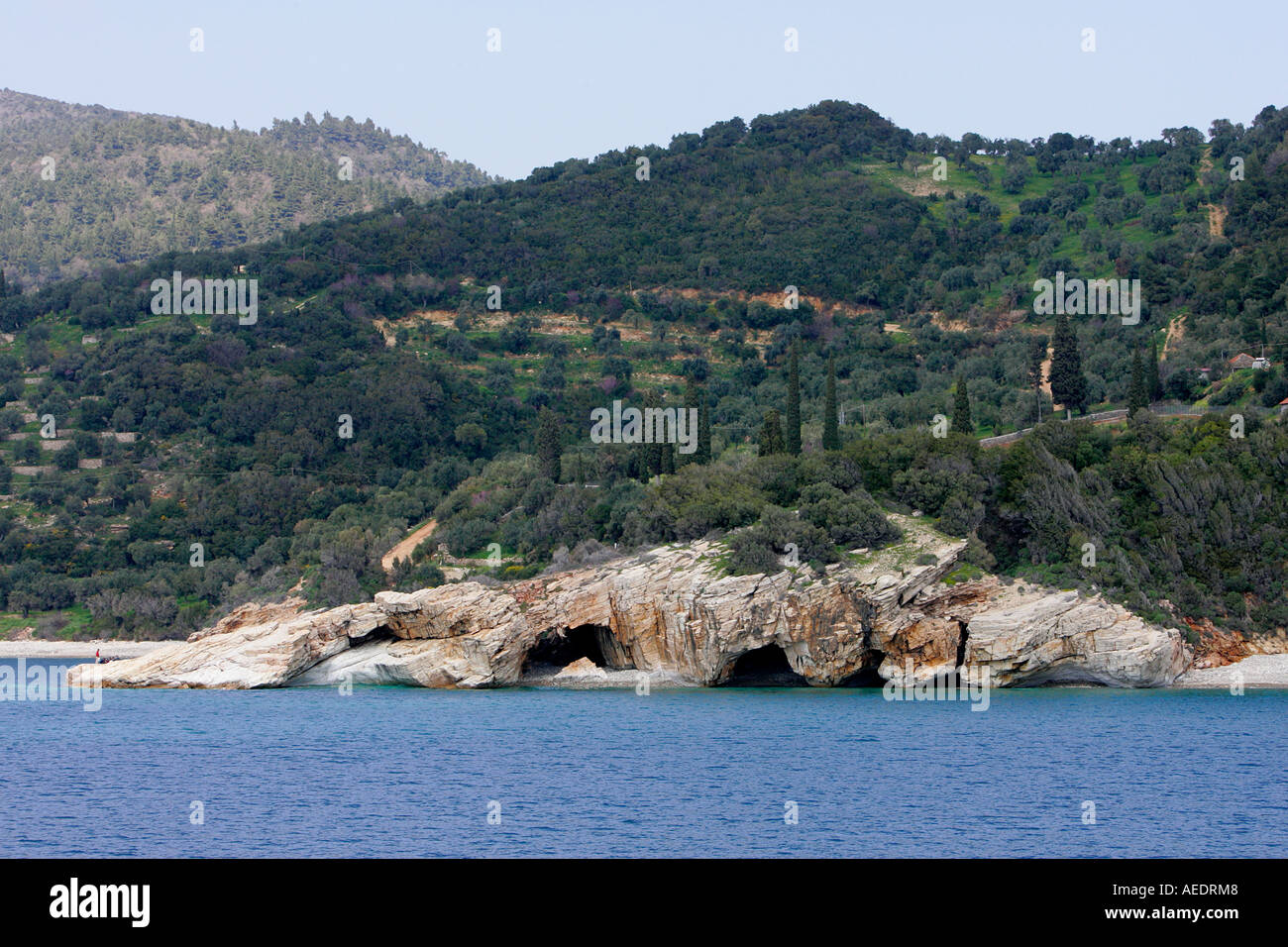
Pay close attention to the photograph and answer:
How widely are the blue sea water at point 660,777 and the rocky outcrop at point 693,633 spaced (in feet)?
5.80

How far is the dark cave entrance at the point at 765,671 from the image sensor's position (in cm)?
4859

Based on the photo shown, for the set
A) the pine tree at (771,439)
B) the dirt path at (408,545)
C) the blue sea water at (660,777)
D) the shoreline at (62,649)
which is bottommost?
the shoreline at (62,649)

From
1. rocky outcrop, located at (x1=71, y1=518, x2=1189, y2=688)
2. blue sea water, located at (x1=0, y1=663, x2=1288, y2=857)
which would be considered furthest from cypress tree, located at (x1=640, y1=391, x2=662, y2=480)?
blue sea water, located at (x1=0, y1=663, x2=1288, y2=857)

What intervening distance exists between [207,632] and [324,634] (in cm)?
803

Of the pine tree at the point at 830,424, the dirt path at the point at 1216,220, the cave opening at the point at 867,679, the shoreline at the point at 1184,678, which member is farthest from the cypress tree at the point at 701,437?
the dirt path at the point at 1216,220

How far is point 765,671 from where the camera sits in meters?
49.3

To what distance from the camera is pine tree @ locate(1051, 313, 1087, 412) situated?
6512 cm

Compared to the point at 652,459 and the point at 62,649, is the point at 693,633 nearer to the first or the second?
the point at 652,459

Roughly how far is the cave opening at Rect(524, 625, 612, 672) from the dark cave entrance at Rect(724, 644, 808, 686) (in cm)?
535

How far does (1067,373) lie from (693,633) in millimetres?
29746

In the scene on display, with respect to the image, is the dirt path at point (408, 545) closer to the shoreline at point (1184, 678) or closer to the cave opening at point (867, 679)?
the shoreline at point (1184, 678)

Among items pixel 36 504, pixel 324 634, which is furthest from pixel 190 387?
pixel 324 634

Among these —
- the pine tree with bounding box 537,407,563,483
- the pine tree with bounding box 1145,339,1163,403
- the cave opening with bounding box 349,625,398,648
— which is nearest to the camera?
the cave opening with bounding box 349,625,398,648

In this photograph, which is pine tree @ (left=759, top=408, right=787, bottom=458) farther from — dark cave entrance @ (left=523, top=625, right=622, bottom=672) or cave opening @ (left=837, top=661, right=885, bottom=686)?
cave opening @ (left=837, top=661, right=885, bottom=686)
